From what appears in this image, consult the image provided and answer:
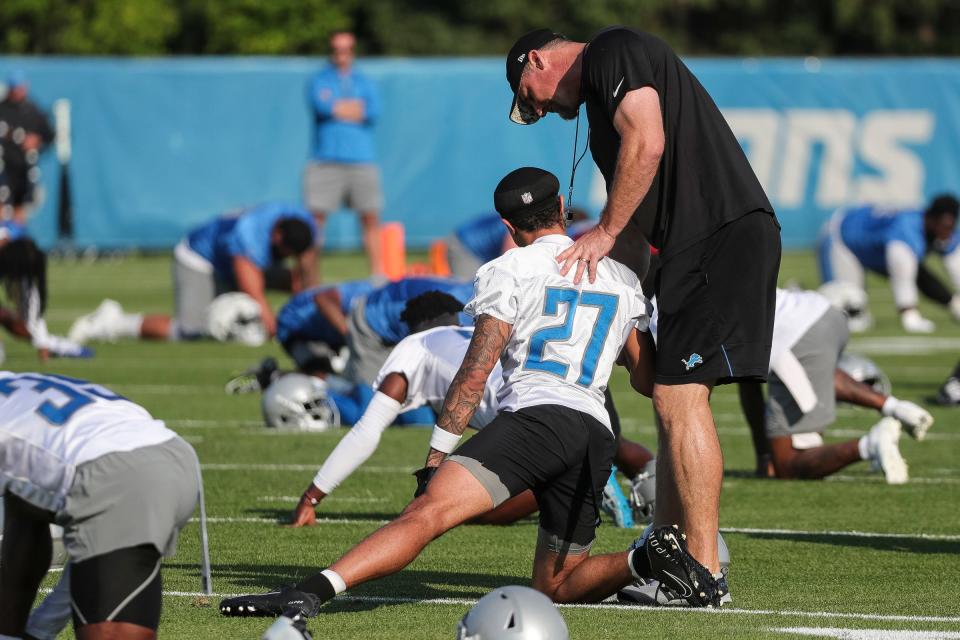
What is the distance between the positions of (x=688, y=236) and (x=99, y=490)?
2385 millimetres

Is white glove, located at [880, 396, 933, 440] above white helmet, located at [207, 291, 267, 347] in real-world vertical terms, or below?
above

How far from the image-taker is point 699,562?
19.4 ft

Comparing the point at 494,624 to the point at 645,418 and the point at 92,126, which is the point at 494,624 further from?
the point at 92,126

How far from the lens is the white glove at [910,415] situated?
9656mm

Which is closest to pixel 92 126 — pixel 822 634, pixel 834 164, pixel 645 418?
pixel 834 164

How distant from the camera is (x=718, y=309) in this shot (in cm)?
600

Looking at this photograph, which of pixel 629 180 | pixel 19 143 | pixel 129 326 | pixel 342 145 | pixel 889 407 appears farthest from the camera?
pixel 19 143

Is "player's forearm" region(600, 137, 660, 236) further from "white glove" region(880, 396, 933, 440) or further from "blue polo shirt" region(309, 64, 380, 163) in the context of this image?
"blue polo shirt" region(309, 64, 380, 163)

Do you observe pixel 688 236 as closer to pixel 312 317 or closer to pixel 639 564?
pixel 639 564

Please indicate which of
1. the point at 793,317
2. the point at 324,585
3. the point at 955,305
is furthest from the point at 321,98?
the point at 324,585

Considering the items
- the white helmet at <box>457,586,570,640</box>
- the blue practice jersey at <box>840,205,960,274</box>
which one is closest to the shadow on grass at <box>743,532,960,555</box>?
the white helmet at <box>457,586,570,640</box>

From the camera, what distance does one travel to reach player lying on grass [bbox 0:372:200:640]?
14.7 ft

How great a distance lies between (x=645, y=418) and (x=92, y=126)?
16.1m

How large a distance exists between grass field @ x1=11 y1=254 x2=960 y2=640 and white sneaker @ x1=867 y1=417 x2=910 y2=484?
111mm
